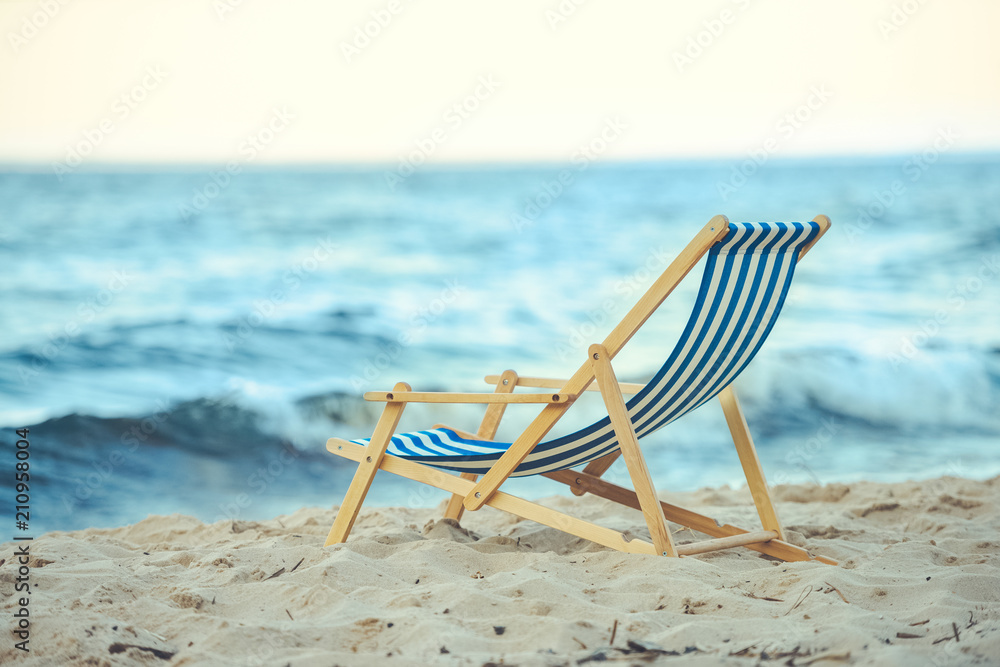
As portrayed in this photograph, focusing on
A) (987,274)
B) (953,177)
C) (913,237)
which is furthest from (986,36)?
(987,274)

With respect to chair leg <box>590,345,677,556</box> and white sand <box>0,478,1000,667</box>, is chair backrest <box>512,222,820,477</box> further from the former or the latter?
white sand <box>0,478,1000,667</box>

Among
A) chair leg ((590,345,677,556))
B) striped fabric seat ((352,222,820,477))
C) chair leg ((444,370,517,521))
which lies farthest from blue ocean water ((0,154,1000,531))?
chair leg ((590,345,677,556))

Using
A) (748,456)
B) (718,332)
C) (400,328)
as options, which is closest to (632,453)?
(718,332)

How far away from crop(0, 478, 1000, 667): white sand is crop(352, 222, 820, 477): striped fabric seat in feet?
1.26

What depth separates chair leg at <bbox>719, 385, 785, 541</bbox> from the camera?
2.96 m

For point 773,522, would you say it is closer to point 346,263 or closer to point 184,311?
point 184,311

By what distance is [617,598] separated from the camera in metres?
2.27

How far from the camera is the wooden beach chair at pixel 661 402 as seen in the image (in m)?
2.57

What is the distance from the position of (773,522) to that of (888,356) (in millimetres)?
6658

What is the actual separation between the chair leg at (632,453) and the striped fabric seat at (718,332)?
76 millimetres

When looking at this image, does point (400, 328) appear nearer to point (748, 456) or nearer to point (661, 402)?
point (748, 456)

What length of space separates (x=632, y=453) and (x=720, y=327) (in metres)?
0.51

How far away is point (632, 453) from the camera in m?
2.58

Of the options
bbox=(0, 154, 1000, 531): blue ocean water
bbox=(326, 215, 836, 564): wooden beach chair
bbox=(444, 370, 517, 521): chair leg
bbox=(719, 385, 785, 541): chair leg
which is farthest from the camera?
bbox=(0, 154, 1000, 531): blue ocean water
